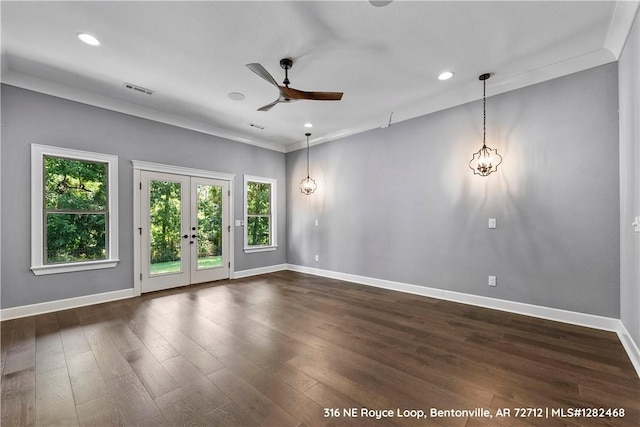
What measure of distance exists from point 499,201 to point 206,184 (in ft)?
16.6

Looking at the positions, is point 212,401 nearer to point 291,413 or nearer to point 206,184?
point 291,413

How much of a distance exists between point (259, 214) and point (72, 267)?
134 inches

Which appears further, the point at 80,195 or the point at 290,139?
the point at 290,139

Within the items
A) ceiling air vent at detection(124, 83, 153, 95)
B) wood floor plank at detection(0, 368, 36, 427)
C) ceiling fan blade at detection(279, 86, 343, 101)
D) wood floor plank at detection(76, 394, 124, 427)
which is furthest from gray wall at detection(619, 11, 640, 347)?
ceiling air vent at detection(124, 83, 153, 95)

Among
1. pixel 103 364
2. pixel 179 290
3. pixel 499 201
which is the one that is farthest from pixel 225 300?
pixel 499 201

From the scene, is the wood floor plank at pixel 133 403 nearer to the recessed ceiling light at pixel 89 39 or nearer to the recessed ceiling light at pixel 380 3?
the recessed ceiling light at pixel 89 39

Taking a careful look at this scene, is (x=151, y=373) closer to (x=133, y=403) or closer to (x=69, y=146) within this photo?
(x=133, y=403)

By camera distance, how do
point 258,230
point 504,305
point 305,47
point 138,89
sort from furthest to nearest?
point 258,230 → point 138,89 → point 504,305 → point 305,47

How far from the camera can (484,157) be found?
3732 mm

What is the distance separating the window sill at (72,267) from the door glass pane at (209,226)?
55.3 inches

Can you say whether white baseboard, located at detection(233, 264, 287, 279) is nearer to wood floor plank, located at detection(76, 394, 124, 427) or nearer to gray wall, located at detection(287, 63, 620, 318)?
gray wall, located at detection(287, 63, 620, 318)

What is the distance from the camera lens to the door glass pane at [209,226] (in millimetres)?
5316

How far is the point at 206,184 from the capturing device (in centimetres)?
541

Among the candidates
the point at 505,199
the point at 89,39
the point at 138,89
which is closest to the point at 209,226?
the point at 138,89
